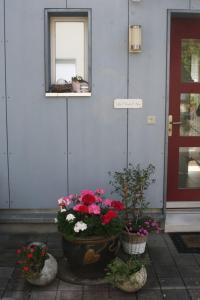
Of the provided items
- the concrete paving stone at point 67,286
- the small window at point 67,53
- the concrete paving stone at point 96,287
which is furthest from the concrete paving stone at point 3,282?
the small window at point 67,53

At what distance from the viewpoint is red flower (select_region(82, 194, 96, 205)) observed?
13.6ft

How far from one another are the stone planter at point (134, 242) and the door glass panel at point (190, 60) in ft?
7.31

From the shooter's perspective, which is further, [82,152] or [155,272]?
[82,152]

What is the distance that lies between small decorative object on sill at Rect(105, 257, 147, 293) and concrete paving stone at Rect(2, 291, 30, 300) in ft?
2.60

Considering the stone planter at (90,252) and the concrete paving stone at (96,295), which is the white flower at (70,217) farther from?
the concrete paving stone at (96,295)

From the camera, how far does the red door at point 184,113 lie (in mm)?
5406

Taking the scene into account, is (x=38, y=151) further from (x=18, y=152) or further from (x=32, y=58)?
(x=32, y=58)

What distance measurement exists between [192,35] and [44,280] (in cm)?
362

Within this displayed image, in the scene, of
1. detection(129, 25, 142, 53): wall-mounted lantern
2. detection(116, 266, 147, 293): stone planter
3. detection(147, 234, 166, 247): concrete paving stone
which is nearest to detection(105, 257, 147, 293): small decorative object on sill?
detection(116, 266, 147, 293): stone planter

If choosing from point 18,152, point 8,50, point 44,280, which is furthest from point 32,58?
point 44,280

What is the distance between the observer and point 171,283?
4.05m

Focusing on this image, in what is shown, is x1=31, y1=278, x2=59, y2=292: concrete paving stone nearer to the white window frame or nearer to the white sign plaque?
the white sign plaque

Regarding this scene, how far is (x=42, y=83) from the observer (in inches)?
203

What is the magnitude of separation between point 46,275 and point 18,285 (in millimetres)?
333
